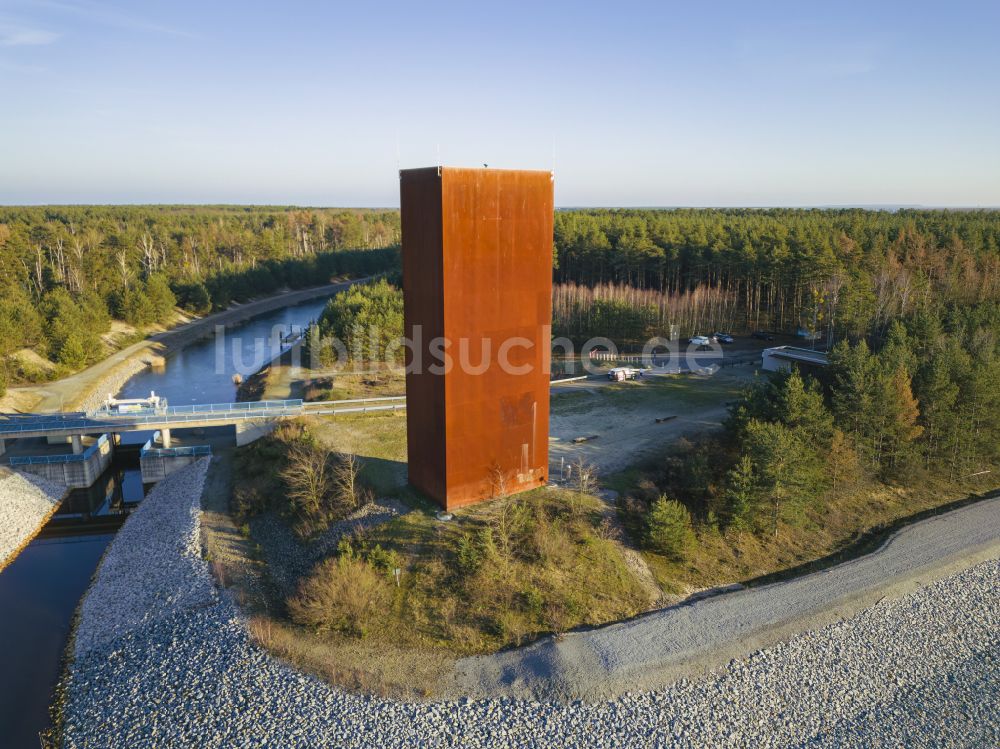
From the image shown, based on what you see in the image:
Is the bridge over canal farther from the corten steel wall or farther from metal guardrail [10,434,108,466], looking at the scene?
the corten steel wall

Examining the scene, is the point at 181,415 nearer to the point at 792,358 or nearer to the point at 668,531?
the point at 668,531

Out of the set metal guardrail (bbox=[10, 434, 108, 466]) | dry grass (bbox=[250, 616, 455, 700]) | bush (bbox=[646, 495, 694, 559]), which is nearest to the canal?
metal guardrail (bbox=[10, 434, 108, 466])

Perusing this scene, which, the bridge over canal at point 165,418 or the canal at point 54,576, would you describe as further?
the bridge over canal at point 165,418

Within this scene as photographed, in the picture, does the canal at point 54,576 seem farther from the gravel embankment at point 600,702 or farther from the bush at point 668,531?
the bush at point 668,531

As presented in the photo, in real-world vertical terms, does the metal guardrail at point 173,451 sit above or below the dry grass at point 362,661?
above

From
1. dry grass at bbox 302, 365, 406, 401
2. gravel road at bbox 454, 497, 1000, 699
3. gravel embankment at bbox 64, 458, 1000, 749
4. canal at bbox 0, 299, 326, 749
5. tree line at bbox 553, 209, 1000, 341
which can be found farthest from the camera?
tree line at bbox 553, 209, 1000, 341

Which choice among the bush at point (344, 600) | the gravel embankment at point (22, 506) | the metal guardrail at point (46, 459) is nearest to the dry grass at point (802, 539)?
the bush at point (344, 600)
